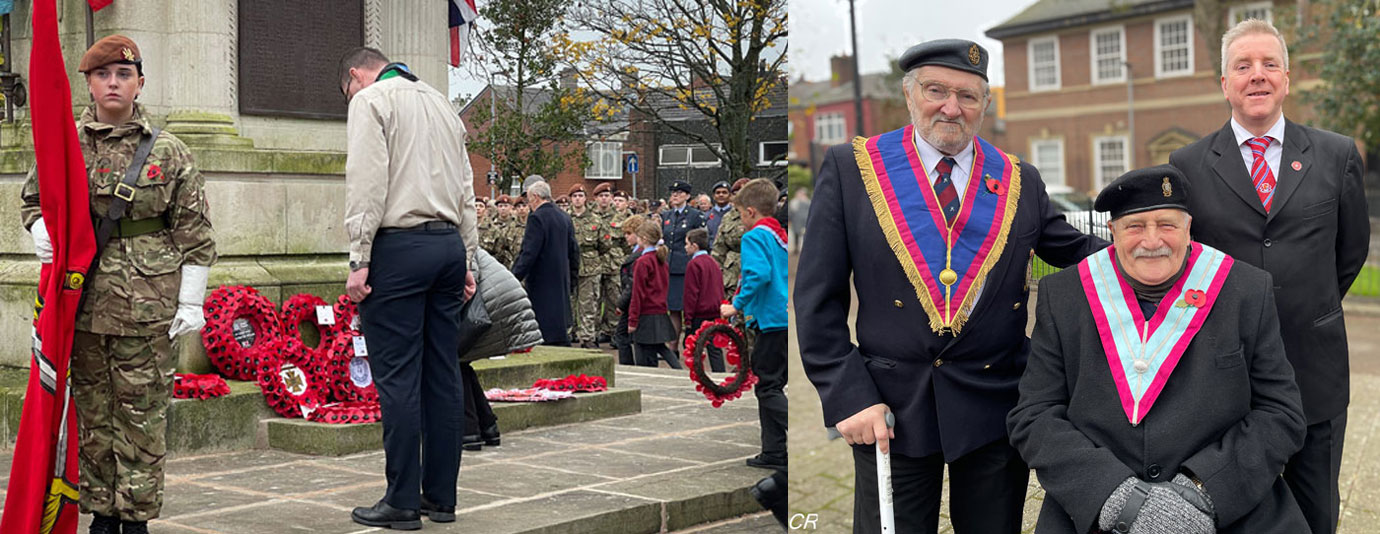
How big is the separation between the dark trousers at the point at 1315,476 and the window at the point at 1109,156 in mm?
19584

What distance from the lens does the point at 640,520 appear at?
587 cm

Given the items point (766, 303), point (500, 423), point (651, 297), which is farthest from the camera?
point (500, 423)

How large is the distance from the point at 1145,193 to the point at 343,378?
4729 mm

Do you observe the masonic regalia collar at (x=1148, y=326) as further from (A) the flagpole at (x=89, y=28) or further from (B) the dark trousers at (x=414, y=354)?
(A) the flagpole at (x=89, y=28)

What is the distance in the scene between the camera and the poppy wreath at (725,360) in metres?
5.45

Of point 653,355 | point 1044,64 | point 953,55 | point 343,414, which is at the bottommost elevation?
point 343,414

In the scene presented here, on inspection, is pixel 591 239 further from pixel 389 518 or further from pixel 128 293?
pixel 128 293

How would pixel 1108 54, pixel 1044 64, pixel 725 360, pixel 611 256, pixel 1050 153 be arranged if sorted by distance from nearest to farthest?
pixel 725 360
pixel 611 256
pixel 1050 153
pixel 1044 64
pixel 1108 54

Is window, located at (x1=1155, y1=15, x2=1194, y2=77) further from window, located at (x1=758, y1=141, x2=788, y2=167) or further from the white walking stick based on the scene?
the white walking stick

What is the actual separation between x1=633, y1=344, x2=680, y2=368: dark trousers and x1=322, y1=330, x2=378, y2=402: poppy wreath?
1268mm

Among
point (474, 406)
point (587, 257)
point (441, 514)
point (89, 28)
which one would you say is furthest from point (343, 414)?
point (89, 28)

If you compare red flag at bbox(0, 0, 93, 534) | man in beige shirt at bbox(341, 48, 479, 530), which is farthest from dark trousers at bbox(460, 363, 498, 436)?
red flag at bbox(0, 0, 93, 534)

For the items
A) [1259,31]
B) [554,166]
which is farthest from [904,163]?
[554,166]

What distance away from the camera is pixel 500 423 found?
7617mm
